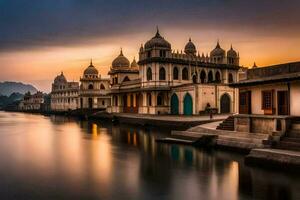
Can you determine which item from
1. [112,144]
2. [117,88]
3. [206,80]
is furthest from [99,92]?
[112,144]

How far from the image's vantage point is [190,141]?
99.3ft

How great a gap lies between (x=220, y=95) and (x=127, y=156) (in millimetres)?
33060

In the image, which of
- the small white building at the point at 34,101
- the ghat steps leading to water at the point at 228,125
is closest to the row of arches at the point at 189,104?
the ghat steps leading to water at the point at 228,125

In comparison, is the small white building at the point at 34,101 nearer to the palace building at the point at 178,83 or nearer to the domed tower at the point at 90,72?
the domed tower at the point at 90,72

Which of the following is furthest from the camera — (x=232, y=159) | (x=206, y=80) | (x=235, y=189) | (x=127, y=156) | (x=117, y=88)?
(x=117, y=88)

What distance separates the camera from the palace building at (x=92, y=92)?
104 meters

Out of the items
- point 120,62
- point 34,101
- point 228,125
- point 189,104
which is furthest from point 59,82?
point 228,125

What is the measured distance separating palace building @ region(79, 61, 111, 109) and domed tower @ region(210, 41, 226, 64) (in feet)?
133

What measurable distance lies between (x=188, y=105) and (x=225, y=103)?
229 inches

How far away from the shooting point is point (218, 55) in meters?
69.9

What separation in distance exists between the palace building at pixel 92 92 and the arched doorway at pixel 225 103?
50.2 meters

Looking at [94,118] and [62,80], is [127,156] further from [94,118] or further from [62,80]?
[62,80]

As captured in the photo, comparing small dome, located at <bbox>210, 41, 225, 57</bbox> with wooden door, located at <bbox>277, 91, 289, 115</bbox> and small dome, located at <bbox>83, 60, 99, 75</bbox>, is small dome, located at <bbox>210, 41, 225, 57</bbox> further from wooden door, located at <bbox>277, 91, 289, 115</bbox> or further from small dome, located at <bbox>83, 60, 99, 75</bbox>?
wooden door, located at <bbox>277, 91, 289, 115</bbox>

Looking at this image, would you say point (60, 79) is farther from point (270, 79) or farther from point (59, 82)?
point (270, 79)
